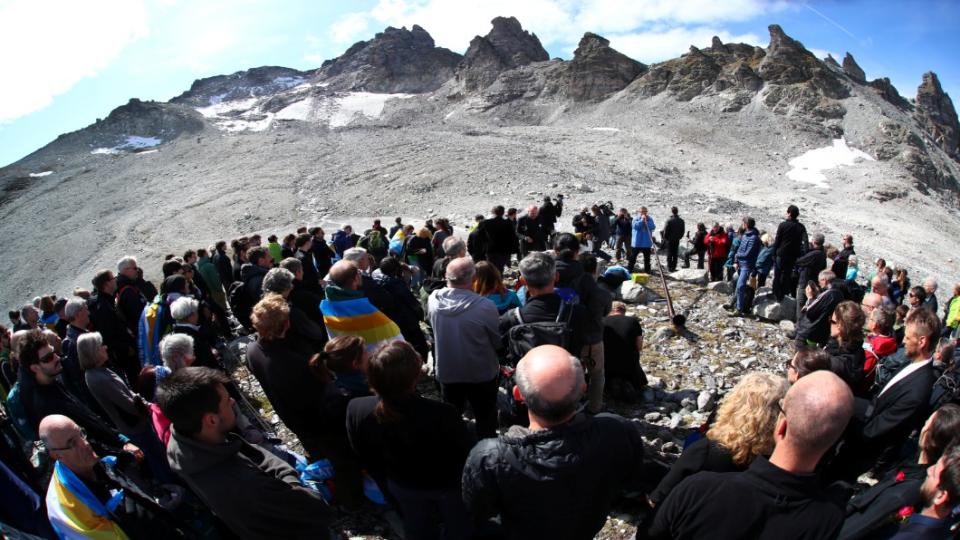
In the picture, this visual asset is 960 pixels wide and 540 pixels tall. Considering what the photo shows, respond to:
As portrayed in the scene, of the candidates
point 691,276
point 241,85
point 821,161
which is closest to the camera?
point 691,276

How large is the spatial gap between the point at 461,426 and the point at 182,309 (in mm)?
3347

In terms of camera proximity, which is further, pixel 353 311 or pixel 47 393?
pixel 353 311

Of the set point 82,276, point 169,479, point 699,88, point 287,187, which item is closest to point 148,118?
point 287,187

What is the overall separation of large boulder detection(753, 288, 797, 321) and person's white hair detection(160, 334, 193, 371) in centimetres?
966

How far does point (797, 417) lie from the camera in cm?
224

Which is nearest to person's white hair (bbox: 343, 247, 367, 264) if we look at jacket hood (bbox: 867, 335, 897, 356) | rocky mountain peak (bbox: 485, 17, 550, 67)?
jacket hood (bbox: 867, 335, 897, 356)

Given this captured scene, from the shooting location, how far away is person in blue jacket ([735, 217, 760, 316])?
396 inches

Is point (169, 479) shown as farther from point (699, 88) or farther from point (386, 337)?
point (699, 88)

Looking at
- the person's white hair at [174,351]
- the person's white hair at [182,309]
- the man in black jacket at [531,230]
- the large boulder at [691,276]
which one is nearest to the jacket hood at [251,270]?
the person's white hair at [182,309]

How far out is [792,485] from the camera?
221cm

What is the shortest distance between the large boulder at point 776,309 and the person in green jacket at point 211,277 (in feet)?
35.7

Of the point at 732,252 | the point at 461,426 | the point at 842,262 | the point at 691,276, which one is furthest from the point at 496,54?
the point at 461,426

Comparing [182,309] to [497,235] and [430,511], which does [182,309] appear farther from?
[497,235]

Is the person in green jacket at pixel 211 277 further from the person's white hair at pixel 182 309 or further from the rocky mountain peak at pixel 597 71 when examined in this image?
the rocky mountain peak at pixel 597 71
